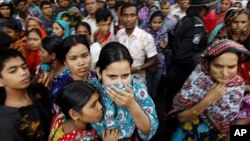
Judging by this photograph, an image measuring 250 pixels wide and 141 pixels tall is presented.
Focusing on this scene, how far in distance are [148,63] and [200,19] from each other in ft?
2.09

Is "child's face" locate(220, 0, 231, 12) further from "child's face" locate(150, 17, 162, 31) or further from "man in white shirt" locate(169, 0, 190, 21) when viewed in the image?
"child's face" locate(150, 17, 162, 31)

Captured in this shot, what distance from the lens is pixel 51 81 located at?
2289 millimetres

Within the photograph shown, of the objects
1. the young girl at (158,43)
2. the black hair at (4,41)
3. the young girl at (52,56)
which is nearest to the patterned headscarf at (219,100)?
the young girl at (52,56)

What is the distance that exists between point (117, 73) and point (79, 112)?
254 millimetres

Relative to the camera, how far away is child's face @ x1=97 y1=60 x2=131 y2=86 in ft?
4.88

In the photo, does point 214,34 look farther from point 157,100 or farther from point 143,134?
point 157,100

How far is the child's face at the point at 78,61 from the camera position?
76.3 inches

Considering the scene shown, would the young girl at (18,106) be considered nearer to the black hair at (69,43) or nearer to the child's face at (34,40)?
the black hair at (69,43)

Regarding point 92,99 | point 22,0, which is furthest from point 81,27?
point 22,0

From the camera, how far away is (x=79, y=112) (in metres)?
1.46

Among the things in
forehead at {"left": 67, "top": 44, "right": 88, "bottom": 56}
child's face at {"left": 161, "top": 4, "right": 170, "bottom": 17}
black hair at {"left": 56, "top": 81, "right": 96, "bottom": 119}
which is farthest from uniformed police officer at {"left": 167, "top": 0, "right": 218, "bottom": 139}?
child's face at {"left": 161, "top": 4, "right": 170, "bottom": 17}

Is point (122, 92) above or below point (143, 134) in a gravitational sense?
above

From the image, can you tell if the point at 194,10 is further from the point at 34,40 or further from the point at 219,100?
the point at 34,40

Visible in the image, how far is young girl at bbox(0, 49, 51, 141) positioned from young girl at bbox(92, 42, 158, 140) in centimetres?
39
